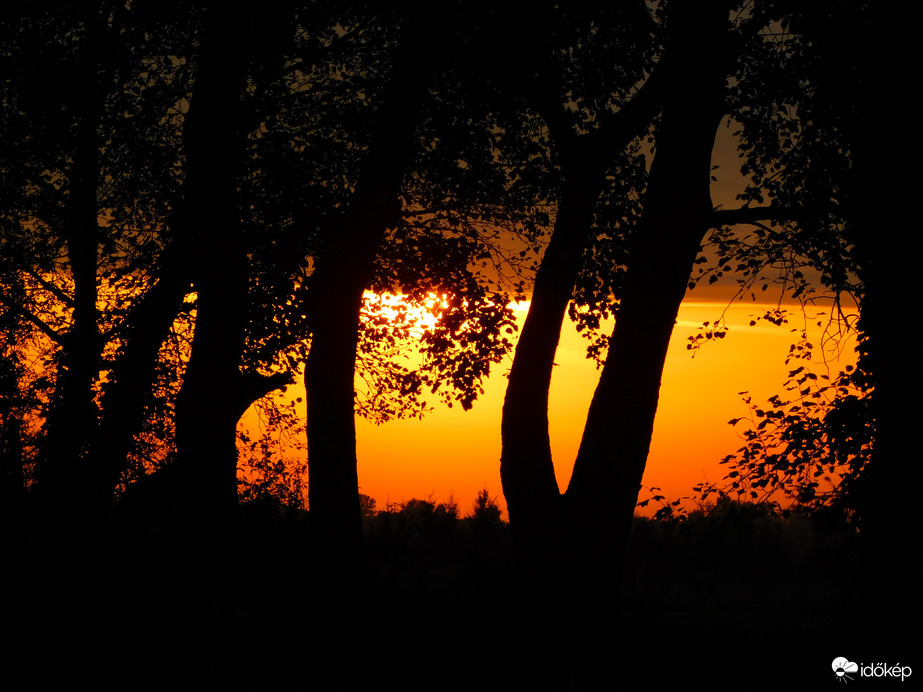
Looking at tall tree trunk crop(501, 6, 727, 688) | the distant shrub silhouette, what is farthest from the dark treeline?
the distant shrub silhouette

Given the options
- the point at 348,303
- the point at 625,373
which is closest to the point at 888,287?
the point at 625,373

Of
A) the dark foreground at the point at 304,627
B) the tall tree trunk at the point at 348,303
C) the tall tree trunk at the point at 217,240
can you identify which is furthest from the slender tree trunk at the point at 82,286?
the dark foreground at the point at 304,627

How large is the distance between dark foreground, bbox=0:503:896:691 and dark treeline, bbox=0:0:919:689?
0.06m

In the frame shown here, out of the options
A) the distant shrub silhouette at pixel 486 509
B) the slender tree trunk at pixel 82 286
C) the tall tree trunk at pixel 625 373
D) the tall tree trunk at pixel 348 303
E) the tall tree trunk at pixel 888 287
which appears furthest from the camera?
the distant shrub silhouette at pixel 486 509

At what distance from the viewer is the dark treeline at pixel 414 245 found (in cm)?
828

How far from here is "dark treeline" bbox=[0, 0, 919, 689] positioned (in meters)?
8.28

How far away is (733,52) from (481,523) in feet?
77.3

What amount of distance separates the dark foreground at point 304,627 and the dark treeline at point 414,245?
56 millimetres

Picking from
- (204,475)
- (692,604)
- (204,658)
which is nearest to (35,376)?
(204,475)

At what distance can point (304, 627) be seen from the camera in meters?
6.36

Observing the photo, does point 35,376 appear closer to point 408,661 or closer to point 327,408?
point 327,408

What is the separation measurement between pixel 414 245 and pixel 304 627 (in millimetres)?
11979

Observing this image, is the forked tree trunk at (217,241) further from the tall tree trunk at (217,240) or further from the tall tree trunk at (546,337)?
the tall tree trunk at (546,337)

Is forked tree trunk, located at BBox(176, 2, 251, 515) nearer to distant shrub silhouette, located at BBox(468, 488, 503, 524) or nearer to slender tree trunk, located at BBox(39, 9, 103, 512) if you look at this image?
slender tree trunk, located at BBox(39, 9, 103, 512)
